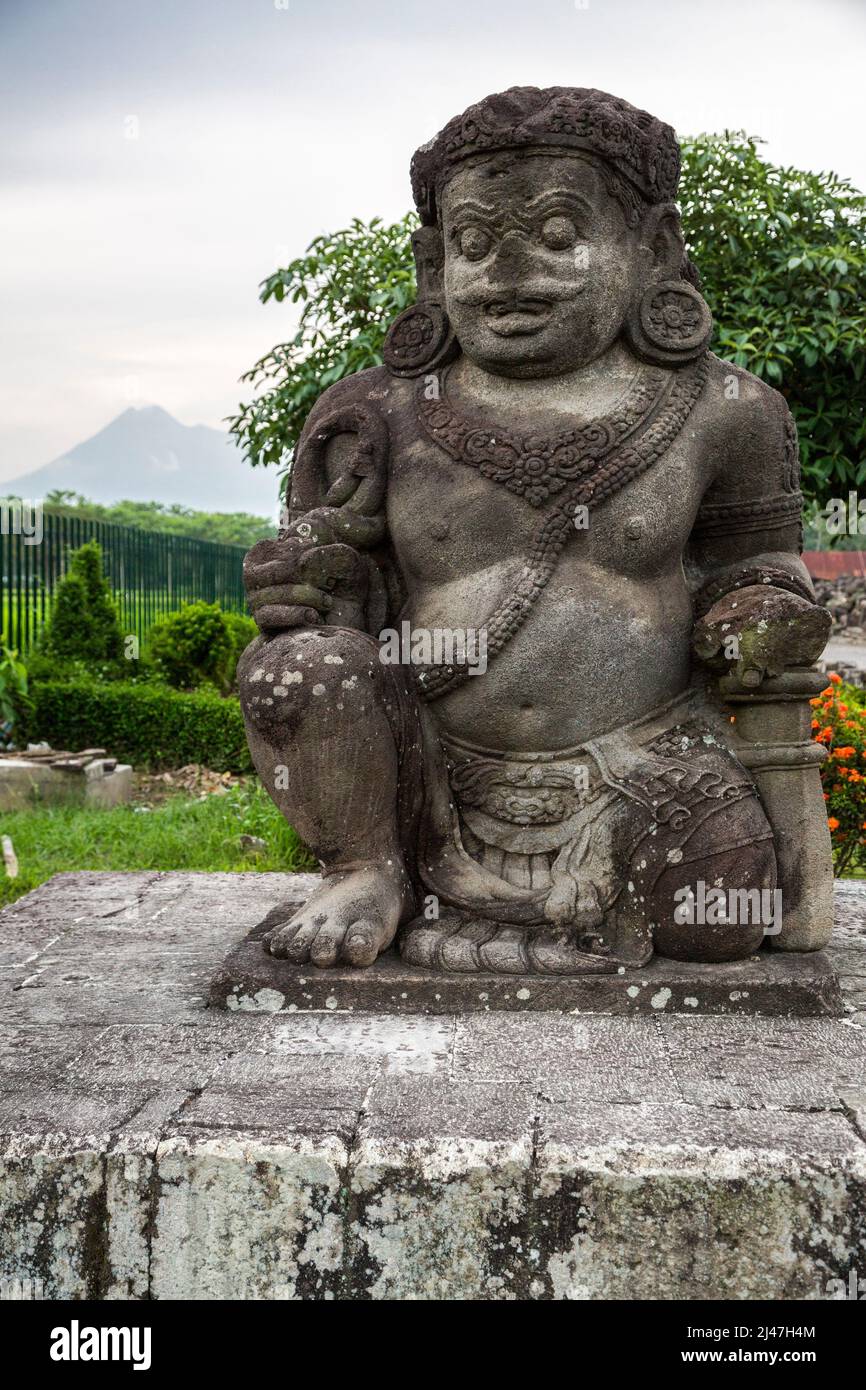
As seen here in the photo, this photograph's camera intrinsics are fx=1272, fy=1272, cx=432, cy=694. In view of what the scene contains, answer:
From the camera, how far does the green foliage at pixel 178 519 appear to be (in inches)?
1401

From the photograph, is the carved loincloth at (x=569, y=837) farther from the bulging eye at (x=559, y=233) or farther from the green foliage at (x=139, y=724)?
the green foliage at (x=139, y=724)

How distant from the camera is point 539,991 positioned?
9.78ft

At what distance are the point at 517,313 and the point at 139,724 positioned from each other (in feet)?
25.5

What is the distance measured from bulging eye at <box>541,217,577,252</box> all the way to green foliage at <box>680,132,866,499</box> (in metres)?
3.40

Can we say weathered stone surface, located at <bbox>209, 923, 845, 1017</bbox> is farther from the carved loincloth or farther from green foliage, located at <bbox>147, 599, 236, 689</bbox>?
green foliage, located at <bbox>147, 599, 236, 689</bbox>

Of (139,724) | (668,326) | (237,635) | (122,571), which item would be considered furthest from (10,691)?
(668,326)

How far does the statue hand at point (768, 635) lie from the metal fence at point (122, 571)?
9.12 metres

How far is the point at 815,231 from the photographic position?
6914mm

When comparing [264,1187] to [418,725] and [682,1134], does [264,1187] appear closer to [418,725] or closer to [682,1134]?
[682,1134]

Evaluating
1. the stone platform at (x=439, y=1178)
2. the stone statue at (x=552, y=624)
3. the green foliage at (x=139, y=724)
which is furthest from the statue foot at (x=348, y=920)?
the green foliage at (x=139, y=724)

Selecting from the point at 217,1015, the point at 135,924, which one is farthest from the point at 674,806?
the point at 135,924

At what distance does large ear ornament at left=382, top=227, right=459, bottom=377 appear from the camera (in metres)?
3.36

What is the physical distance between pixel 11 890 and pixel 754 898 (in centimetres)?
404

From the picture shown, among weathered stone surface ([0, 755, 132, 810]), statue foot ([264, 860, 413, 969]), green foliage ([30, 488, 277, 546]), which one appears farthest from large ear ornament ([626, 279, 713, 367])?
green foliage ([30, 488, 277, 546])
